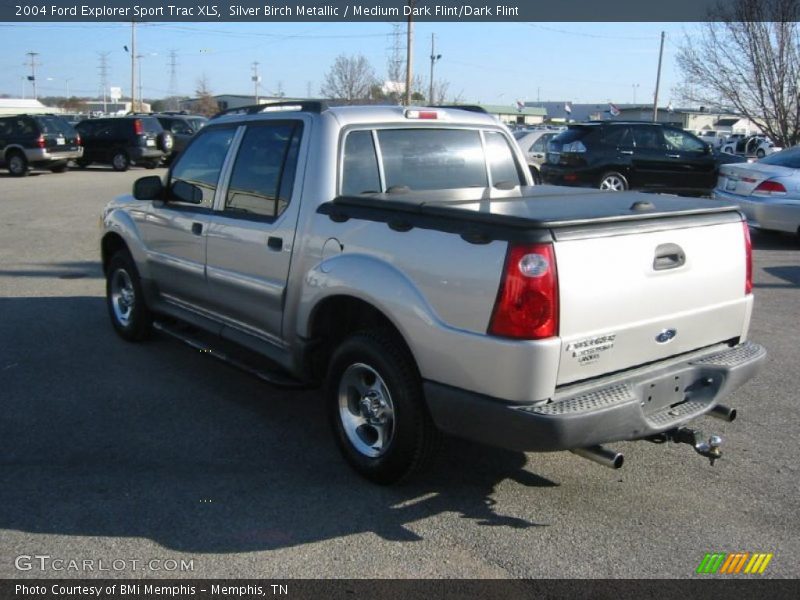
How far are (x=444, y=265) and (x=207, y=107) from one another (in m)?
81.2

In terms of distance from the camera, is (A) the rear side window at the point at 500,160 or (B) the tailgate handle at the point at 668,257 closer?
(B) the tailgate handle at the point at 668,257

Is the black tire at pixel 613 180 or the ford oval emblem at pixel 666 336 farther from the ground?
the black tire at pixel 613 180

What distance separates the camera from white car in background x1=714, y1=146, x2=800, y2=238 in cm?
1112

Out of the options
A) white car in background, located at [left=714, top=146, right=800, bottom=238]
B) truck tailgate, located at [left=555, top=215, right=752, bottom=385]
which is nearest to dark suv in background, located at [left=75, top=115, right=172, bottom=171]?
white car in background, located at [left=714, top=146, right=800, bottom=238]

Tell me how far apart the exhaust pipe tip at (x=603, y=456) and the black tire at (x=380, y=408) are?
28.5 inches

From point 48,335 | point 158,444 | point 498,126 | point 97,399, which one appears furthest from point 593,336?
point 48,335

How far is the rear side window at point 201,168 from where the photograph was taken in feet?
17.3

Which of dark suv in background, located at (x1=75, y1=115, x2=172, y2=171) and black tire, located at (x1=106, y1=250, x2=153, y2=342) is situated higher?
dark suv in background, located at (x1=75, y1=115, x2=172, y2=171)

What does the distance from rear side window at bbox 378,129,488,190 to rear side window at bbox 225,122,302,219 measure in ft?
1.87

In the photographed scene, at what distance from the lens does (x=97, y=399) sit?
527 cm

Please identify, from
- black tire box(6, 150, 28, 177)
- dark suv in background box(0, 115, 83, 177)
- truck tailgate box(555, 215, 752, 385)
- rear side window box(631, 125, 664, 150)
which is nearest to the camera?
truck tailgate box(555, 215, 752, 385)

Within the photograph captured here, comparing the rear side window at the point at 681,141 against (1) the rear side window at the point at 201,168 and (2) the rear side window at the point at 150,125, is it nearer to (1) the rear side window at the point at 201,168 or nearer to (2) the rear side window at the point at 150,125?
(1) the rear side window at the point at 201,168

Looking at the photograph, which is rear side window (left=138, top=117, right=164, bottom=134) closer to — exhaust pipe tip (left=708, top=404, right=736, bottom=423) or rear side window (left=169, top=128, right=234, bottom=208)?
rear side window (left=169, top=128, right=234, bottom=208)

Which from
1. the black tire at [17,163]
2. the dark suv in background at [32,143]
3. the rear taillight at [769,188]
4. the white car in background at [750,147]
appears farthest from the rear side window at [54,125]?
the white car in background at [750,147]
